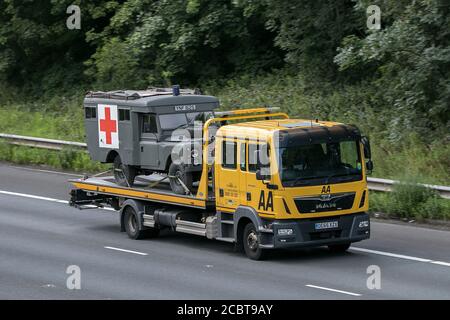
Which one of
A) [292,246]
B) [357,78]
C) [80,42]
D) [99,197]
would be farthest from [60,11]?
[292,246]

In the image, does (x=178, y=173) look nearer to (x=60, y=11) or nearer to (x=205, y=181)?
(x=205, y=181)

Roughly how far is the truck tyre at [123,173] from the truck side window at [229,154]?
3.35 metres

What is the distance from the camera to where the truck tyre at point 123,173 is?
22141 mm

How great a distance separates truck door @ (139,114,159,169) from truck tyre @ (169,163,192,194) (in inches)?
28.0

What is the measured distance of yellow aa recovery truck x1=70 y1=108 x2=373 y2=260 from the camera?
18.3 metres

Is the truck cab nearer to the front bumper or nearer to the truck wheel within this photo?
the front bumper

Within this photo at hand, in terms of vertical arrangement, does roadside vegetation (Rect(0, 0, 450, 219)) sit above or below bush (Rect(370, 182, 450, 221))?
above

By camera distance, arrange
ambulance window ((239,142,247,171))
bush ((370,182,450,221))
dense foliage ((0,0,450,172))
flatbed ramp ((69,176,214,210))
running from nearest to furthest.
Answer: ambulance window ((239,142,247,171)) → flatbed ramp ((69,176,214,210)) → bush ((370,182,450,221)) → dense foliage ((0,0,450,172))

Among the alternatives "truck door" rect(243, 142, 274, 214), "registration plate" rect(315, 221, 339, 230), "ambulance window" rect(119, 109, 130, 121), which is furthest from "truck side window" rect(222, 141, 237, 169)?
"ambulance window" rect(119, 109, 130, 121)

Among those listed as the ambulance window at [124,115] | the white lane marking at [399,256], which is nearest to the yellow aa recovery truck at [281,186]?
the white lane marking at [399,256]

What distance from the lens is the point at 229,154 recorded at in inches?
757

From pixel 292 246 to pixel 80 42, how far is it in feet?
84.0

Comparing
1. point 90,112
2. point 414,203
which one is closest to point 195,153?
point 90,112

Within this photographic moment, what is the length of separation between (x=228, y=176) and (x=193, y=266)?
173 cm
